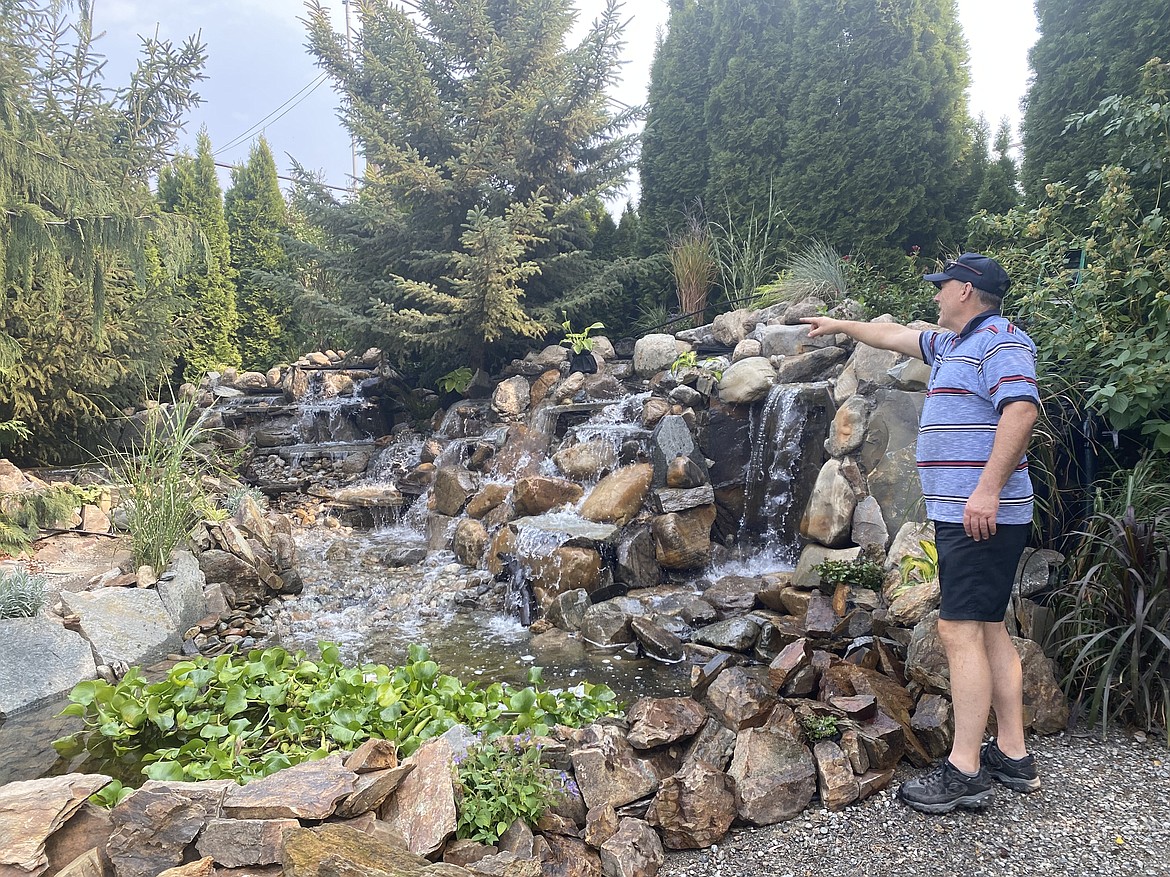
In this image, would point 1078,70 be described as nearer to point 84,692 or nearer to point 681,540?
point 681,540

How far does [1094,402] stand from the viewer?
285cm

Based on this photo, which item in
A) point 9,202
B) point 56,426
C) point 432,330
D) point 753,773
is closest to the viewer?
point 753,773

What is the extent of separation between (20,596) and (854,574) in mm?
4617

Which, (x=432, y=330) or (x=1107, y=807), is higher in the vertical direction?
(x=432, y=330)

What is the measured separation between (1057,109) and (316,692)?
22.2 ft

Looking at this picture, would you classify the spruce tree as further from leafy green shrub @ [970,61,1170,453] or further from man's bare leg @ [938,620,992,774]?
man's bare leg @ [938,620,992,774]

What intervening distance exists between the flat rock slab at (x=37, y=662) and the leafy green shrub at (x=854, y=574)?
13.5 feet

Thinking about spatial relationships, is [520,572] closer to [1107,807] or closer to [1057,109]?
[1107,807]

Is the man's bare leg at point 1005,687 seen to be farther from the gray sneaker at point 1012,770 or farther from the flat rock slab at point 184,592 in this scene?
the flat rock slab at point 184,592

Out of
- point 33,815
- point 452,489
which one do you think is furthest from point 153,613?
point 452,489

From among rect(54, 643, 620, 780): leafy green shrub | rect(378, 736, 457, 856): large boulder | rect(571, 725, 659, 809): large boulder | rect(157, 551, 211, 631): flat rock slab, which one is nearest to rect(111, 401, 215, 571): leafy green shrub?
rect(157, 551, 211, 631): flat rock slab

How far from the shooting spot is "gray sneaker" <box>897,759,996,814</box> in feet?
6.59

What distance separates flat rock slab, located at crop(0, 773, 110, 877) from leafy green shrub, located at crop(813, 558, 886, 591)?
11.8 feet

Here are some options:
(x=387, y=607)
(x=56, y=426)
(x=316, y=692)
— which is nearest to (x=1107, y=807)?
(x=316, y=692)
